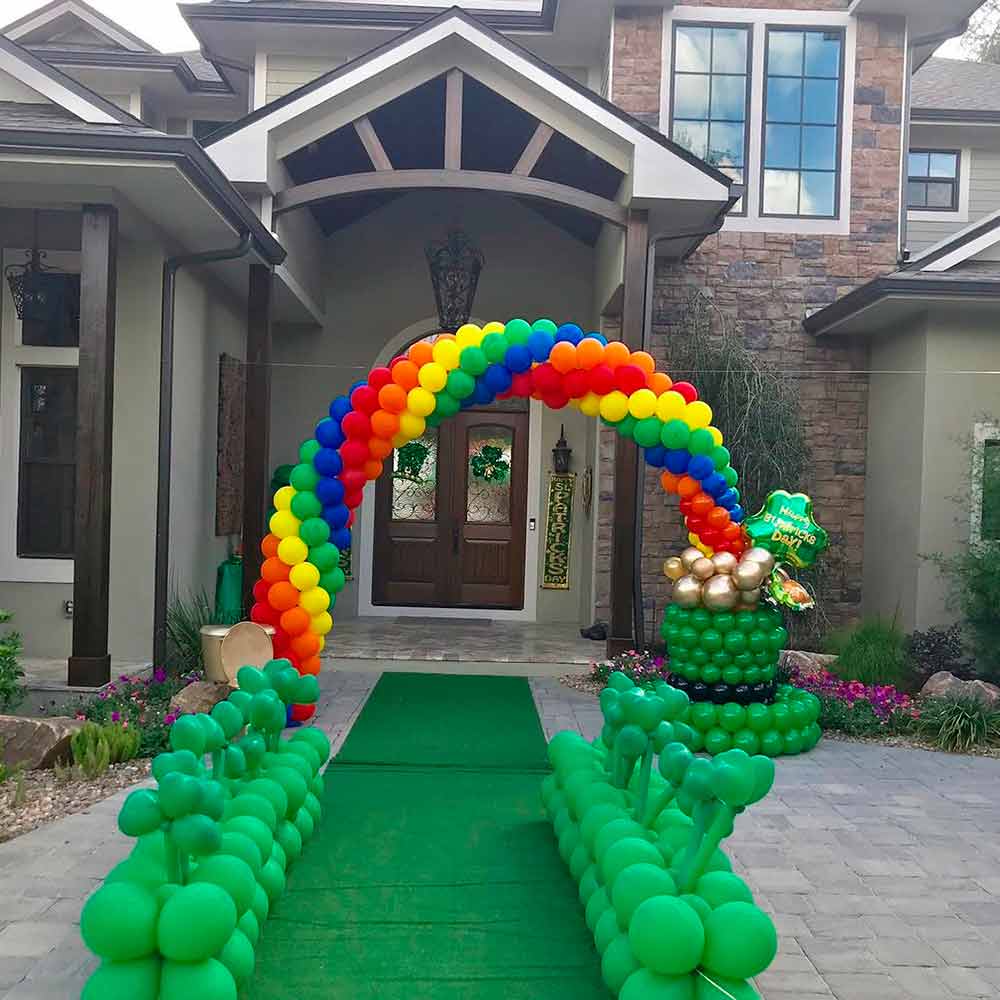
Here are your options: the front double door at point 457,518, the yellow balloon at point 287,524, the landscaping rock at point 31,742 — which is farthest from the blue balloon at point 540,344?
the front double door at point 457,518

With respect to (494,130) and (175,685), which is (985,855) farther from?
(494,130)

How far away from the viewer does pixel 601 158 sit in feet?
29.9

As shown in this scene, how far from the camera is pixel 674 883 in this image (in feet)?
11.2

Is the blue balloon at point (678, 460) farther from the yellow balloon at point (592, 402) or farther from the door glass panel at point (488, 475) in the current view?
the door glass panel at point (488, 475)

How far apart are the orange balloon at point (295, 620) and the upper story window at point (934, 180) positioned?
9.62 metres

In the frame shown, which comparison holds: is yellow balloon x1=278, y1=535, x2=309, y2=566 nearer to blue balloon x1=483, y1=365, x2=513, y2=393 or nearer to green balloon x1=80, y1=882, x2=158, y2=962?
blue balloon x1=483, y1=365, x2=513, y2=393

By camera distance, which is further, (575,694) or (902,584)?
(902,584)

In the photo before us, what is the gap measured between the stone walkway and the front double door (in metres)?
6.16

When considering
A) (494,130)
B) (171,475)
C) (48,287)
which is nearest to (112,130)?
(48,287)

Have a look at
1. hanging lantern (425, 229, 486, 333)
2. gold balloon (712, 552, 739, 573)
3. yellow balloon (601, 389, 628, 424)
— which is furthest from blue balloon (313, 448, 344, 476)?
hanging lantern (425, 229, 486, 333)

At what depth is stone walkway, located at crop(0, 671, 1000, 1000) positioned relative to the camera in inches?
147

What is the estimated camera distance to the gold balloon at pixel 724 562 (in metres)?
7.04

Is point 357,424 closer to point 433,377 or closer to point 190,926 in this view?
point 433,377

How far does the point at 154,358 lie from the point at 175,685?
2.51 metres
